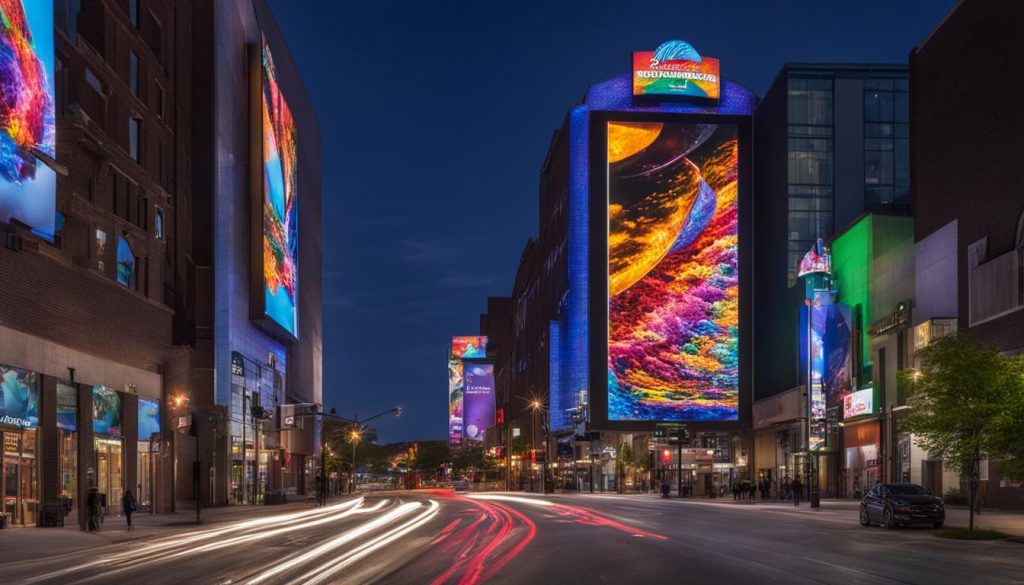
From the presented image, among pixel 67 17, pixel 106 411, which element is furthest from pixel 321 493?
pixel 67 17

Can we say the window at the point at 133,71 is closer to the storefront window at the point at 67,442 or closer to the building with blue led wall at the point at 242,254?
the building with blue led wall at the point at 242,254

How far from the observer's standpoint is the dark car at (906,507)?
3775 centimetres

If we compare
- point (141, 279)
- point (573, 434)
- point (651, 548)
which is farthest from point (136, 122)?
point (573, 434)

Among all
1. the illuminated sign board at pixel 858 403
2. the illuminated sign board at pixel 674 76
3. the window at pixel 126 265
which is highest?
the illuminated sign board at pixel 674 76

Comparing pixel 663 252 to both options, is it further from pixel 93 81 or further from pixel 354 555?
pixel 354 555

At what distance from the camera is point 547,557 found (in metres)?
25.2

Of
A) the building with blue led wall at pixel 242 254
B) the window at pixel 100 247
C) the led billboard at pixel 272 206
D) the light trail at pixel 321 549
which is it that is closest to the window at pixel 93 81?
the window at pixel 100 247

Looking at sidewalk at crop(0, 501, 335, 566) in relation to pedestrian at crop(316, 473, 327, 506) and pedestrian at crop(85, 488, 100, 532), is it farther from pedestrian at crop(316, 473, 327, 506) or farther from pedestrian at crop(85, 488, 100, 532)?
pedestrian at crop(316, 473, 327, 506)

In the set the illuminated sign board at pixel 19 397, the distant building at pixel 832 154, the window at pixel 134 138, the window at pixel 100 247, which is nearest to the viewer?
the illuminated sign board at pixel 19 397

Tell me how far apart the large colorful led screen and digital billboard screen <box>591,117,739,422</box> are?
291 feet

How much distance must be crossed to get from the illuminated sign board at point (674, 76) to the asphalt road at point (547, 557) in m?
95.2

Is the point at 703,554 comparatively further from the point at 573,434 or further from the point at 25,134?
the point at 573,434

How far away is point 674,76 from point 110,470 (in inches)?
3582

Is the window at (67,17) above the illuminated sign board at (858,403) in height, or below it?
above
